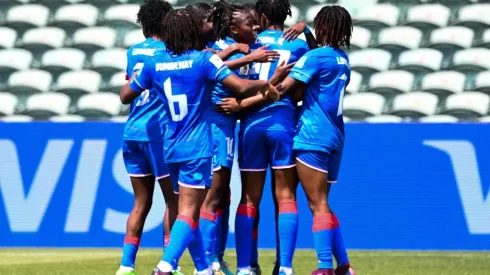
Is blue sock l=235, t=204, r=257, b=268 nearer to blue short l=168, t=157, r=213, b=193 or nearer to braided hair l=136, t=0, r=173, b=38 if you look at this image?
blue short l=168, t=157, r=213, b=193

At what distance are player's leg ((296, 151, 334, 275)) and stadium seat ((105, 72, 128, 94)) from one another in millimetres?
7191

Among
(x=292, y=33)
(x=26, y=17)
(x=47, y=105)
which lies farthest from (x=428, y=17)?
(x=292, y=33)

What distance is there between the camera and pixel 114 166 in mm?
11094

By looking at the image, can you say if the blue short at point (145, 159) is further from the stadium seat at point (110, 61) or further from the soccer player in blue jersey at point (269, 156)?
the stadium seat at point (110, 61)

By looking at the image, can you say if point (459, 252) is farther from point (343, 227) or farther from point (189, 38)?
point (189, 38)

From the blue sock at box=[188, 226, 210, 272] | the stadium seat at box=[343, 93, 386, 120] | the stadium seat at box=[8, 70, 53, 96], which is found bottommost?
the stadium seat at box=[8, 70, 53, 96]

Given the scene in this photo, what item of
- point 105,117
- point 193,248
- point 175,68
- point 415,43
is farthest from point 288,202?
point 415,43

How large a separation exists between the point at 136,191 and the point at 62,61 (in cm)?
738

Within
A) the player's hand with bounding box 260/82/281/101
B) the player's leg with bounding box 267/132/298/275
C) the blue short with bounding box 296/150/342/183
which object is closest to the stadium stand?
the player's leg with bounding box 267/132/298/275

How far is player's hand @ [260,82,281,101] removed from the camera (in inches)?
265

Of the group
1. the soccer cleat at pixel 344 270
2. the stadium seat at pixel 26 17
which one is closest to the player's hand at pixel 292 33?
the soccer cleat at pixel 344 270

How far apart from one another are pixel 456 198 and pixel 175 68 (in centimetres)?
515

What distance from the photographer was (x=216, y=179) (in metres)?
7.48

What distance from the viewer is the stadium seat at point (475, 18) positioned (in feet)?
48.6
